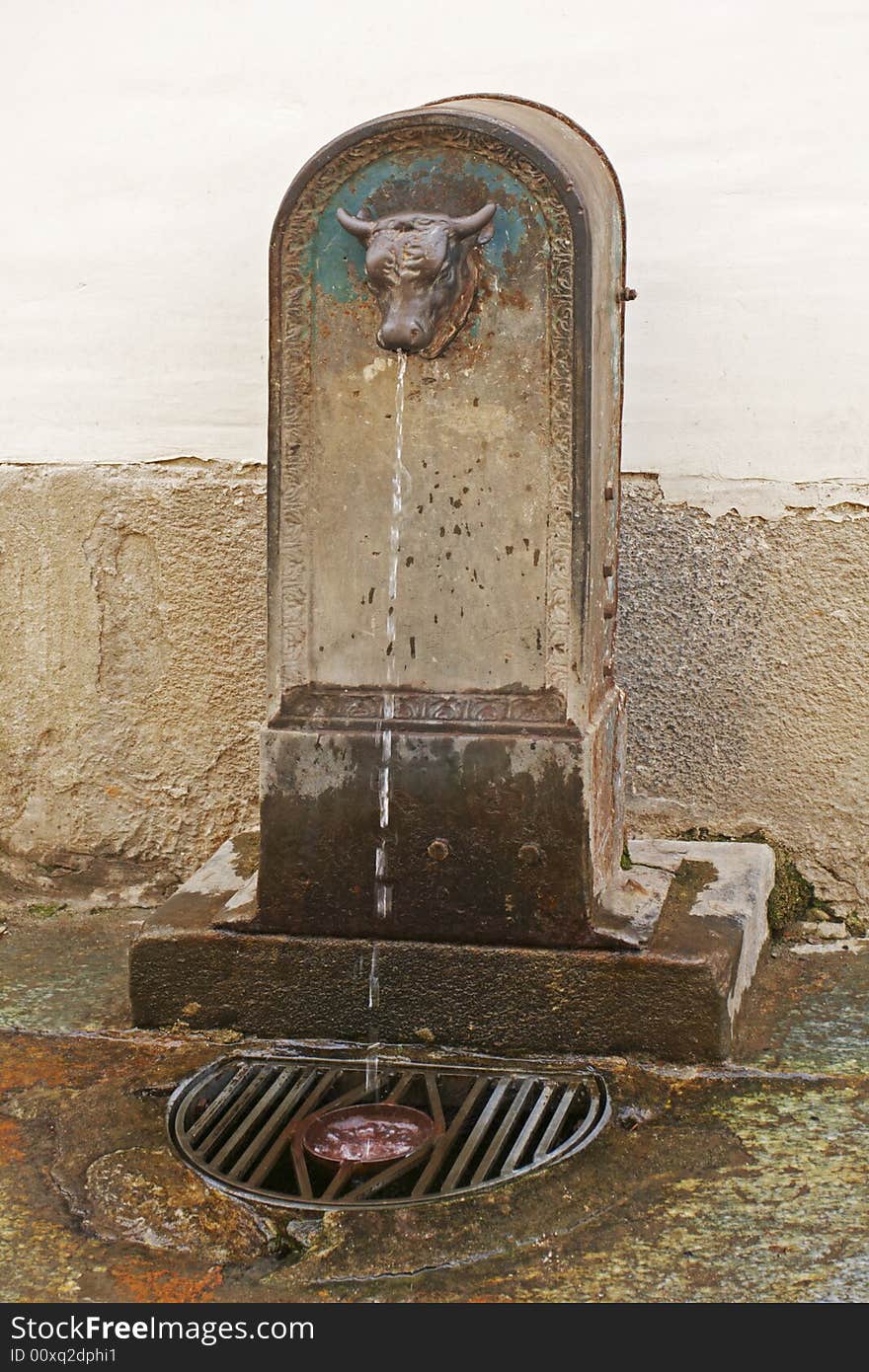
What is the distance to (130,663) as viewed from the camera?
3.63 meters

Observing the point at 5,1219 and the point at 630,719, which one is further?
the point at 630,719

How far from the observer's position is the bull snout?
251 centimetres

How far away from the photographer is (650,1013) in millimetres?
2695

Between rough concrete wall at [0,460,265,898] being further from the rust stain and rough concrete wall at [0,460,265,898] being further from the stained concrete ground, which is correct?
the rust stain

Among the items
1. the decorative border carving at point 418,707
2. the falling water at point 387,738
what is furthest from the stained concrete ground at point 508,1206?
the decorative border carving at point 418,707

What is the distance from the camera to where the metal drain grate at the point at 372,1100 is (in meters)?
2.32

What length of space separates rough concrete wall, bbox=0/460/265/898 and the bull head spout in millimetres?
1008

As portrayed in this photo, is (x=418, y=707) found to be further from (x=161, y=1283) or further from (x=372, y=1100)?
(x=161, y=1283)

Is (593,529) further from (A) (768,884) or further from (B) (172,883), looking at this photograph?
(B) (172,883)

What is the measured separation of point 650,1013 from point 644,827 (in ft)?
2.98

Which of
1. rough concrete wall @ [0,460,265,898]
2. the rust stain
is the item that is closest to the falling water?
the rust stain

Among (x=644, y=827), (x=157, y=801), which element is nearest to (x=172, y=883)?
(x=157, y=801)

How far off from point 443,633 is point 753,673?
1009 mm

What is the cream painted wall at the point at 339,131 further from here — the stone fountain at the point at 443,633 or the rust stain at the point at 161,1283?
the rust stain at the point at 161,1283
